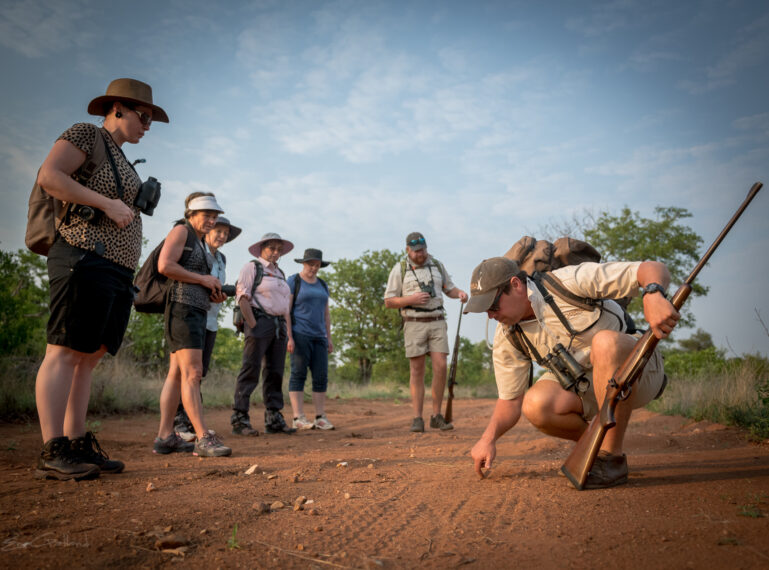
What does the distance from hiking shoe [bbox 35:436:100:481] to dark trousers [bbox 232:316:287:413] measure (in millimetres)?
3216

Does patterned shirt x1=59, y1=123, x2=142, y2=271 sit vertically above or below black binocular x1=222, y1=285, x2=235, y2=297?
above

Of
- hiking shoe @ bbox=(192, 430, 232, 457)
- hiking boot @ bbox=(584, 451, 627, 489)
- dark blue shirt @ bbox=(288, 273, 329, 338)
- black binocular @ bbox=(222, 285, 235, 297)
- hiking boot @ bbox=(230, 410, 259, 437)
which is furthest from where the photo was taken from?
dark blue shirt @ bbox=(288, 273, 329, 338)

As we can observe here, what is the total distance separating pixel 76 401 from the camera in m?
3.46

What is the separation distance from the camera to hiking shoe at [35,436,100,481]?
3139 mm

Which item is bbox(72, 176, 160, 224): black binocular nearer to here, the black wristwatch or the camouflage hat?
the black wristwatch

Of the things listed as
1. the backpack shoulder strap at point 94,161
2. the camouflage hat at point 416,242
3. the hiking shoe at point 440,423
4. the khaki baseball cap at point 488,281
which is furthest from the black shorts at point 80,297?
the hiking shoe at point 440,423

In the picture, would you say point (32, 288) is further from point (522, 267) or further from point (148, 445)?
point (522, 267)

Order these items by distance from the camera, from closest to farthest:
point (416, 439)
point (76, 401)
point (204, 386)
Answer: point (76, 401) → point (416, 439) → point (204, 386)

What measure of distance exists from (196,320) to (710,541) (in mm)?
3913

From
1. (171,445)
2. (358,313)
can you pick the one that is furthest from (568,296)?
(358,313)

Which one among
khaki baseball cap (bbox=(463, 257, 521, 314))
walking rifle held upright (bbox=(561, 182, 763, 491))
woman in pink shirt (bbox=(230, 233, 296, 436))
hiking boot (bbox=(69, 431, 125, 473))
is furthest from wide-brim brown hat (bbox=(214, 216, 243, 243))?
walking rifle held upright (bbox=(561, 182, 763, 491))

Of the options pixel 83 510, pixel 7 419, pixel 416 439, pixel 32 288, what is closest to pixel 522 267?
pixel 416 439

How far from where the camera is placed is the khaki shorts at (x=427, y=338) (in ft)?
22.1

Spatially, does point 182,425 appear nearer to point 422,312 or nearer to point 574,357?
point 422,312
